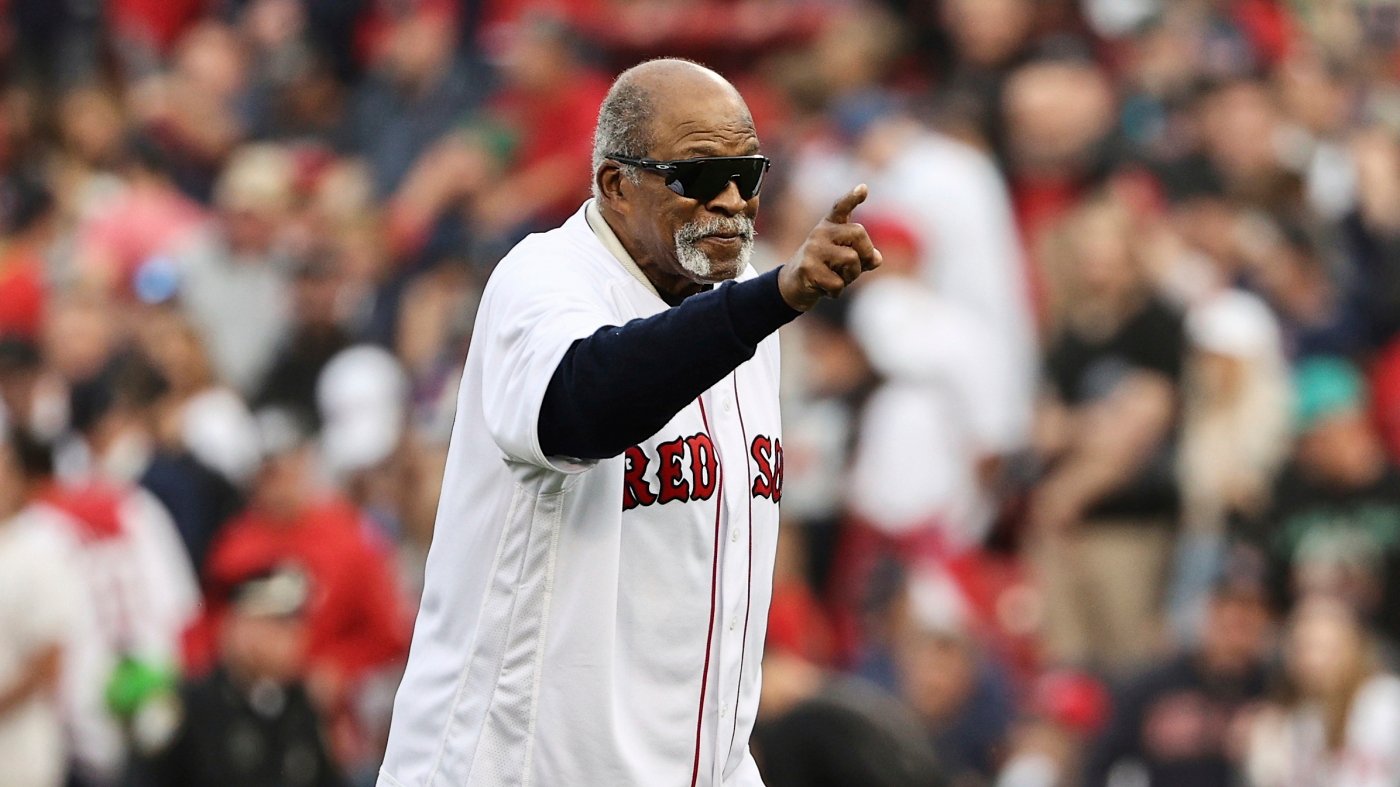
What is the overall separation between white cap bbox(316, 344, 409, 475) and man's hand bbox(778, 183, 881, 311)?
7.02m

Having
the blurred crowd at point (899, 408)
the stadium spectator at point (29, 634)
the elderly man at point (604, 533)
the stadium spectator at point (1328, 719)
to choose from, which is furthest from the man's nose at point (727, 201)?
the stadium spectator at point (29, 634)

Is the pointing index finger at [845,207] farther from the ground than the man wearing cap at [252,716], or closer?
farther from the ground

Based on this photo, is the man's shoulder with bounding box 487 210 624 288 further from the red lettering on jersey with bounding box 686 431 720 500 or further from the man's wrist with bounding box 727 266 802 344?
the man's wrist with bounding box 727 266 802 344

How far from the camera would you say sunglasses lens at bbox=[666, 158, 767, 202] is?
4371 mm

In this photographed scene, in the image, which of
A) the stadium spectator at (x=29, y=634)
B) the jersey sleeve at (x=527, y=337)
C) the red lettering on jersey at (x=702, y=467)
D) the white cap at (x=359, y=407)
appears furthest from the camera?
the white cap at (x=359, y=407)

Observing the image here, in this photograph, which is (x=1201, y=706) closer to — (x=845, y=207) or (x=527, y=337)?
(x=527, y=337)

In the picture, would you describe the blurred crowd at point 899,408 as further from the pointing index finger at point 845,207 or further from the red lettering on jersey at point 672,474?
the pointing index finger at point 845,207

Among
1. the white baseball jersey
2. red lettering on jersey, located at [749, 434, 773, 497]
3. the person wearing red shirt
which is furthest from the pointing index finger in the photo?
the person wearing red shirt

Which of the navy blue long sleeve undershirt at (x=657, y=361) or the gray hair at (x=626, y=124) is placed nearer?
the navy blue long sleeve undershirt at (x=657, y=361)

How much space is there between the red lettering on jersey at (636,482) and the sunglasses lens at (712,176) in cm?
46

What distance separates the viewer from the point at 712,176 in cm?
437

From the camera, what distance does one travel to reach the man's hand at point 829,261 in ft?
12.9

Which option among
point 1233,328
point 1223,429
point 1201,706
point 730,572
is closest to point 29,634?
point 1201,706

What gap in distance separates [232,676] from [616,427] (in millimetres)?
5178
